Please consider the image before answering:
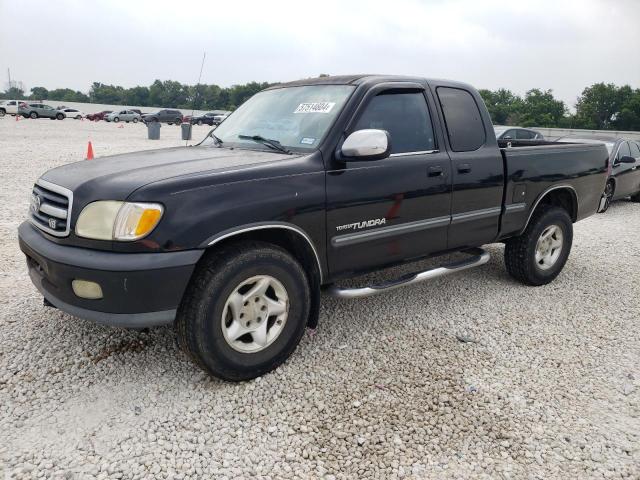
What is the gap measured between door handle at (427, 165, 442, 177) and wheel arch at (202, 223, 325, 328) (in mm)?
1166

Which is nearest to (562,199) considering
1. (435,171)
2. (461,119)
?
(461,119)

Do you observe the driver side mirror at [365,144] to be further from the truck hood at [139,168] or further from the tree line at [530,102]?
the tree line at [530,102]

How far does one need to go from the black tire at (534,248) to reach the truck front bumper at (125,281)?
3.39 metres

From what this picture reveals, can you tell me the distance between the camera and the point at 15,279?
4672mm

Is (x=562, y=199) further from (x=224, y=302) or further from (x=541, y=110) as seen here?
(x=541, y=110)

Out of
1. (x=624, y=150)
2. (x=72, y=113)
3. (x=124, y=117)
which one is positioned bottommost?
(x=624, y=150)

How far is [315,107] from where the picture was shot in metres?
3.66

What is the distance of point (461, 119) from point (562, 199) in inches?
72.5

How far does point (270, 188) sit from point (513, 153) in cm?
256

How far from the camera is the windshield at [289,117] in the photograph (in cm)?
350

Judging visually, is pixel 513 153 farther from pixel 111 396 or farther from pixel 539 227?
pixel 111 396

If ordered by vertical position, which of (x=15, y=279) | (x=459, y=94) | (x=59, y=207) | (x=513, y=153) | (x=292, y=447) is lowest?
(x=292, y=447)

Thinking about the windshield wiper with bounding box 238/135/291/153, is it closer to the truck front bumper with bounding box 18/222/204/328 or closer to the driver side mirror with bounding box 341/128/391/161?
the driver side mirror with bounding box 341/128/391/161

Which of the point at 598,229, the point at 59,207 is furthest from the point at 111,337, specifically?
the point at 598,229
